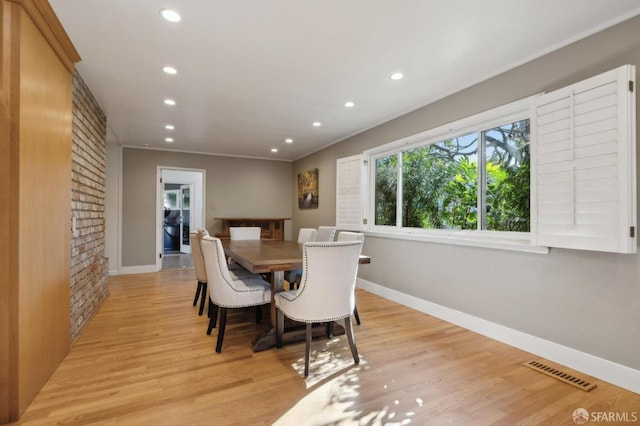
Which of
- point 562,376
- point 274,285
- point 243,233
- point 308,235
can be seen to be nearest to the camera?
point 562,376

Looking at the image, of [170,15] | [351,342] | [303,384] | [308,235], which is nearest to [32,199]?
[170,15]

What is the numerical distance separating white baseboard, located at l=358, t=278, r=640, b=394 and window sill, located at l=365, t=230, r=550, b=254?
2.22ft

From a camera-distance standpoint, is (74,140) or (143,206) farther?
(143,206)

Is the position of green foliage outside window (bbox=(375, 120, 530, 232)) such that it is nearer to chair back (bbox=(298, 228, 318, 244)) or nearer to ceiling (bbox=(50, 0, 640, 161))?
ceiling (bbox=(50, 0, 640, 161))

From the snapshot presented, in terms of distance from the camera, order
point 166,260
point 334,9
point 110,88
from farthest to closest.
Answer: point 166,260, point 110,88, point 334,9

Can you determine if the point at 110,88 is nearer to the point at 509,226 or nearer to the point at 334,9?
the point at 334,9

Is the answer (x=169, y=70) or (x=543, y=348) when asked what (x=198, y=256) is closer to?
(x=169, y=70)

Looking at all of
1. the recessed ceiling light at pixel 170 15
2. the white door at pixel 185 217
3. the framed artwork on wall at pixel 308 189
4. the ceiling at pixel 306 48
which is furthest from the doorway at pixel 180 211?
the recessed ceiling light at pixel 170 15

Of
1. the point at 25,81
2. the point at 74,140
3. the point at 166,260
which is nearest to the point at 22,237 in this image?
the point at 25,81

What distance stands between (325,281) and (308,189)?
4167mm

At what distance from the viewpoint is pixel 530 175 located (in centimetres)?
242

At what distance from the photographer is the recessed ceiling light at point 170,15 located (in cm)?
190

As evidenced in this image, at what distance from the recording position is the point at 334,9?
1.87m

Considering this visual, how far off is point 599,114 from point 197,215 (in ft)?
25.2
